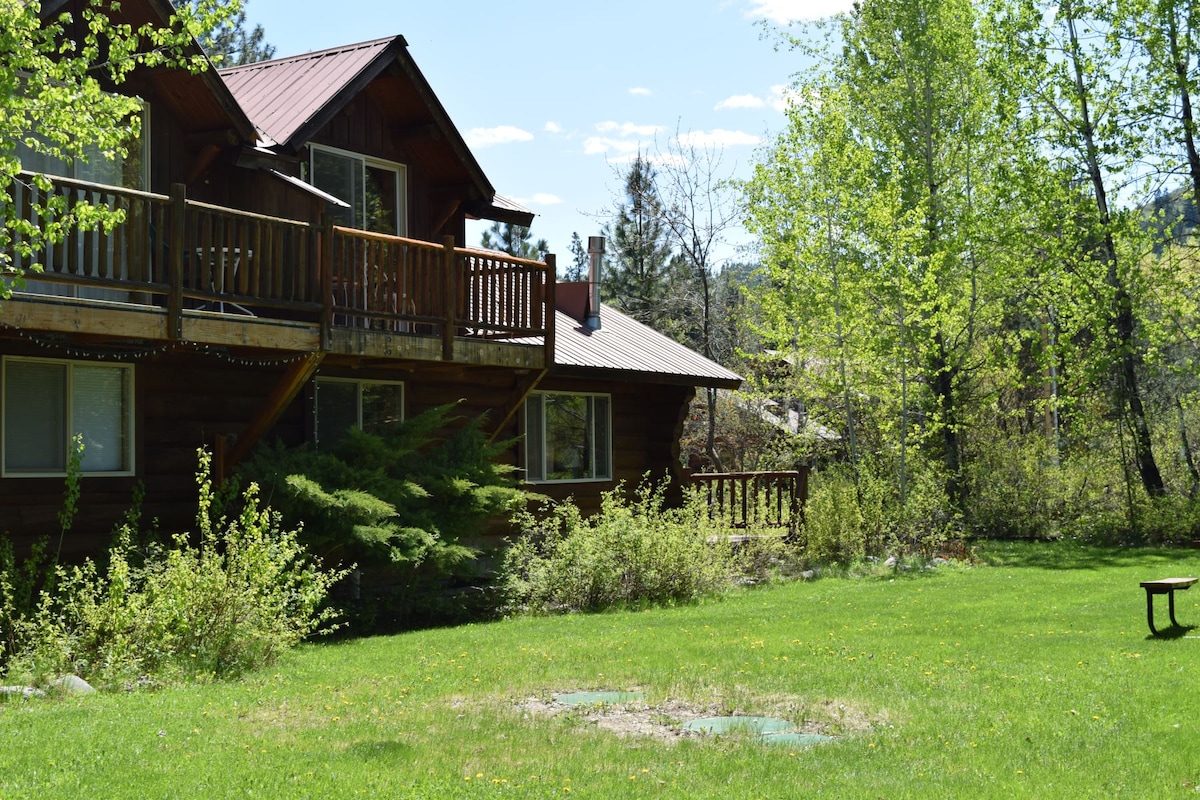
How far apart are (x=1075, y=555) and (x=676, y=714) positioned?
1779 cm

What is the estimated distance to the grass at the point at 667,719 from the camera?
6.94 metres

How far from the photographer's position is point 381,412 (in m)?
17.3

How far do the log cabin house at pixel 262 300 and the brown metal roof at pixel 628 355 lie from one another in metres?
0.11

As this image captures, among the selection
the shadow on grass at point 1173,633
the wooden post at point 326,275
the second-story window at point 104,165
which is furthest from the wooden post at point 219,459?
the shadow on grass at point 1173,633

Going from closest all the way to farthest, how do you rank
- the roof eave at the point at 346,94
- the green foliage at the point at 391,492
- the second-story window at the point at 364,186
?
the green foliage at the point at 391,492, the roof eave at the point at 346,94, the second-story window at the point at 364,186

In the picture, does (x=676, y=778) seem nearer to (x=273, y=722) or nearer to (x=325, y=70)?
(x=273, y=722)

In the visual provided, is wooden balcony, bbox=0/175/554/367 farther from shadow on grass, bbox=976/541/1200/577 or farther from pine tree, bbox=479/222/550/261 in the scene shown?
pine tree, bbox=479/222/550/261

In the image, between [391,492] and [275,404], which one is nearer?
[275,404]

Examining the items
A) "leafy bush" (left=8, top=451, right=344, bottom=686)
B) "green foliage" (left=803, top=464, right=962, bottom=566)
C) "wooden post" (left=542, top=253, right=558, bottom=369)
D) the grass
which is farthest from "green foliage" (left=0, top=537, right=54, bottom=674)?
"green foliage" (left=803, top=464, right=962, bottom=566)

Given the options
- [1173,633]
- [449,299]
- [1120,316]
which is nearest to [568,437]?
[449,299]

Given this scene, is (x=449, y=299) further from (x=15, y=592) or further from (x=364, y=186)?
(x=15, y=592)

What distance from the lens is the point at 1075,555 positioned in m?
24.4

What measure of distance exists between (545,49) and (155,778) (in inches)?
891

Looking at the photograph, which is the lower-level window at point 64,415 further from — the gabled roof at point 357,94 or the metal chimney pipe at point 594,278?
the metal chimney pipe at point 594,278
